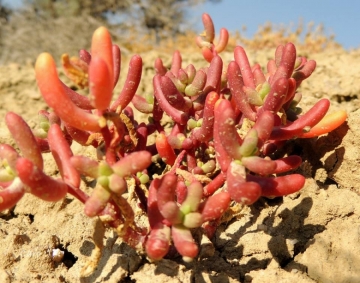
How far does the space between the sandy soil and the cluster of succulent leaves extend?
5.8 inches

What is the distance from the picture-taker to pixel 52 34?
10.7m

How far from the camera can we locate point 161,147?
66.6 inches

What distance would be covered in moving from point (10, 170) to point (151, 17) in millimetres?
14108

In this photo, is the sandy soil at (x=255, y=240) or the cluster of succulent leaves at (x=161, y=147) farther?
the sandy soil at (x=255, y=240)

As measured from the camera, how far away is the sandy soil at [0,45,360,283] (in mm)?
1474

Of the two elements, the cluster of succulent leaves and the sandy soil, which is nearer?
the cluster of succulent leaves

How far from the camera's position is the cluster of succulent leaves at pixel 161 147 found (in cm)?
112

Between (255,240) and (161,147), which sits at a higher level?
(161,147)

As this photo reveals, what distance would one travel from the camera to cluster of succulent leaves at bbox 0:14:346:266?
43.9 inches

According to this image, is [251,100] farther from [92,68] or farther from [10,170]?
[10,170]

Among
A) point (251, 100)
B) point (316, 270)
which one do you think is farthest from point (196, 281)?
point (251, 100)

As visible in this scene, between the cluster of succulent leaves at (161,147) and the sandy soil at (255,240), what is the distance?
0.48 ft

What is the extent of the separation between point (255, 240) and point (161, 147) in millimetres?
534

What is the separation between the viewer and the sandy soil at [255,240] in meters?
1.47
